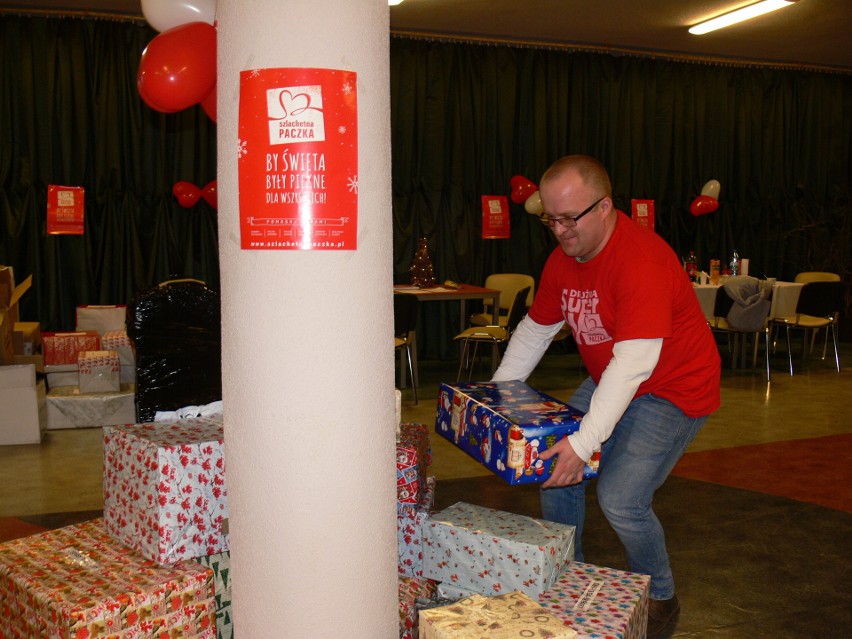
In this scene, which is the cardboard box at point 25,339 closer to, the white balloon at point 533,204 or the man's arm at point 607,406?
the white balloon at point 533,204

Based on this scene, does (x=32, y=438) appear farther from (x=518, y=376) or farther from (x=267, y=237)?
(x=267, y=237)

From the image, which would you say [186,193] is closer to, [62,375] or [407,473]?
[62,375]

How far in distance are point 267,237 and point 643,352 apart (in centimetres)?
119

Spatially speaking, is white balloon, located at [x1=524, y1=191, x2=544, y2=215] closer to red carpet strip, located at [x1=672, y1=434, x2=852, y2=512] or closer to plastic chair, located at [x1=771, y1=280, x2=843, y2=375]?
plastic chair, located at [x1=771, y1=280, x2=843, y2=375]

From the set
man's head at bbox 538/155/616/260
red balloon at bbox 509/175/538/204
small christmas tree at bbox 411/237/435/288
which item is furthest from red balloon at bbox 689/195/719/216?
man's head at bbox 538/155/616/260

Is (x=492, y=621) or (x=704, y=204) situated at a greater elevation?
(x=704, y=204)

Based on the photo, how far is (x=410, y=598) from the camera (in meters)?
2.25

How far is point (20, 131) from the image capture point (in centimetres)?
689

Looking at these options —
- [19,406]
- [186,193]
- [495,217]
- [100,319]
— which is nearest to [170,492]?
[19,406]

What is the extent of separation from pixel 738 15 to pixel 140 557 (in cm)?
701

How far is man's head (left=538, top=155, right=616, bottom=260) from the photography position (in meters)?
Answer: 2.36

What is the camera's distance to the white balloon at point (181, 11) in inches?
95.3

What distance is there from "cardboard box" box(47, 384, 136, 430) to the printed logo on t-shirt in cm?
344

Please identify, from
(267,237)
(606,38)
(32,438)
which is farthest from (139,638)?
(606,38)
